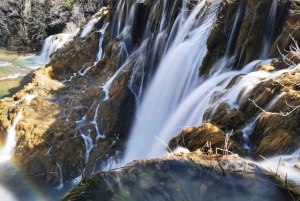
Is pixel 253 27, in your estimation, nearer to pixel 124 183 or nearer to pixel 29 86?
pixel 124 183

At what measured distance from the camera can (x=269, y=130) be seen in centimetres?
500

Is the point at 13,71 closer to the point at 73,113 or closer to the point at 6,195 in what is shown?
the point at 73,113

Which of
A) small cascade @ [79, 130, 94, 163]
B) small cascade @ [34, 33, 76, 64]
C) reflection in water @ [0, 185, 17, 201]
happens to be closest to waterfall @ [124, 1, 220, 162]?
small cascade @ [79, 130, 94, 163]

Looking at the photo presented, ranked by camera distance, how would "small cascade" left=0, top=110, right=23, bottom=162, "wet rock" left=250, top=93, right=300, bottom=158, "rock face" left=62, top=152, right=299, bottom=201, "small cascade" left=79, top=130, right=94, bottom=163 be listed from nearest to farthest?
"rock face" left=62, top=152, right=299, bottom=201, "wet rock" left=250, top=93, right=300, bottom=158, "small cascade" left=79, top=130, right=94, bottom=163, "small cascade" left=0, top=110, right=23, bottom=162

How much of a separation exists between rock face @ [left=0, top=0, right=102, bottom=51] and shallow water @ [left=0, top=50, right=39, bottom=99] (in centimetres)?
179

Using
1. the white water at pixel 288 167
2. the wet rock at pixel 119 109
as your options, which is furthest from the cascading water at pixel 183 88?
the white water at pixel 288 167

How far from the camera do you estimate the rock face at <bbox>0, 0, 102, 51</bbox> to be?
2445cm

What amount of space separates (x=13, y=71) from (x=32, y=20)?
892 centimetres

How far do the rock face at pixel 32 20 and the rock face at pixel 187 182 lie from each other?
23.9 meters

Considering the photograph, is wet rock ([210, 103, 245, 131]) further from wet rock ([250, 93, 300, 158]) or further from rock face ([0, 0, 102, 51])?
rock face ([0, 0, 102, 51])

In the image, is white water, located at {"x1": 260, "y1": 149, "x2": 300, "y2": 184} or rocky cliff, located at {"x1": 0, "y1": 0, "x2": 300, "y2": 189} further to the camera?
rocky cliff, located at {"x1": 0, "y1": 0, "x2": 300, "y2": 189}

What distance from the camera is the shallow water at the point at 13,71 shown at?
1574 centimetres

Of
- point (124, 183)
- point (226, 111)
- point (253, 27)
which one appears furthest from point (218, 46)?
point (124, 183)

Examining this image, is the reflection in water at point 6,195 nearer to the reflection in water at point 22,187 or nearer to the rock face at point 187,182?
the reflection in water at point 22,187
